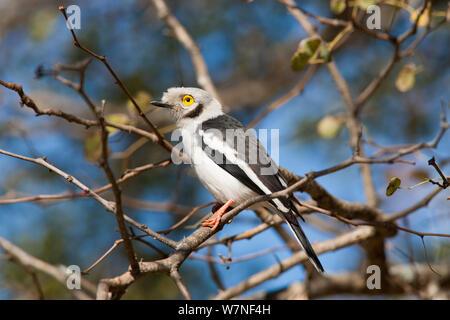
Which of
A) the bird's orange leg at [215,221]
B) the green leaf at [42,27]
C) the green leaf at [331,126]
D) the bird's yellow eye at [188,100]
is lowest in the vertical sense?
the bird's orange leg at [215,221]

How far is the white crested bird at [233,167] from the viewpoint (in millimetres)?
3242

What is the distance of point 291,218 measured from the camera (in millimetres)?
3188

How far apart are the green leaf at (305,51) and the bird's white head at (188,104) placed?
3.28 ft

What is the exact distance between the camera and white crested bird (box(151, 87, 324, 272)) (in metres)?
3.24

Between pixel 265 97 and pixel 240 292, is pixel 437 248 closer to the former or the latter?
pixel 240 292

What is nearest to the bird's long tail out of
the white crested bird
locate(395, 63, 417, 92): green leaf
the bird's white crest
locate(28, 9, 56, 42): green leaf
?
the white crested bird

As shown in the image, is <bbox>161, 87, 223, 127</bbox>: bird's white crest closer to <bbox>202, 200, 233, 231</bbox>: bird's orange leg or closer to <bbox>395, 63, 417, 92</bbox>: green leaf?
<bbox>202, 200, 233, 231</bbox>: bird's orange leg

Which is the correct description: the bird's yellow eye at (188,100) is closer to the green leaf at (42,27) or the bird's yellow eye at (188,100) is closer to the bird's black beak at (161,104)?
the bird's black beak at (161,104)

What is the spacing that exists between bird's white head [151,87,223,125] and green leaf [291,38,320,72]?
100 centimetres

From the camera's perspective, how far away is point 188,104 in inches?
158

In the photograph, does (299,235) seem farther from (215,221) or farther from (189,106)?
(189,106)

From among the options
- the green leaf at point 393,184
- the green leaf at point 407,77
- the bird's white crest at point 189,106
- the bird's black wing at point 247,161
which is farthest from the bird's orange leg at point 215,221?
the green leaf at point 407,77

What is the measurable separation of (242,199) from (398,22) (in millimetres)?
5047
